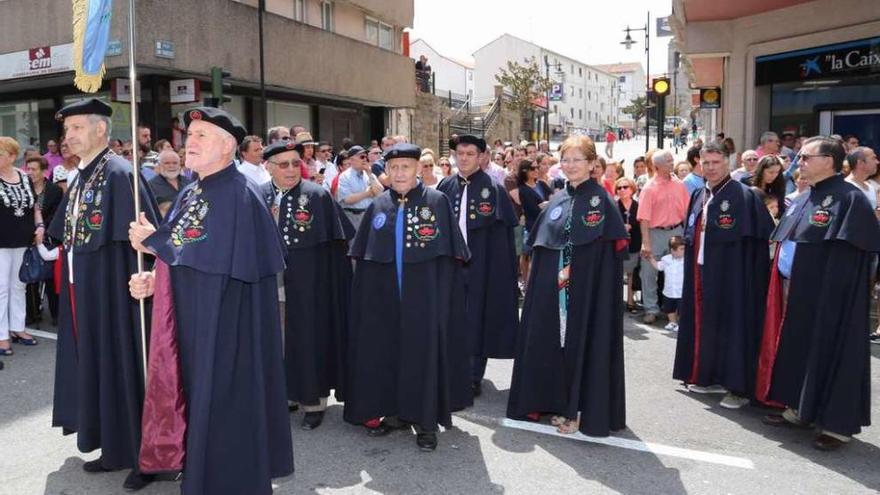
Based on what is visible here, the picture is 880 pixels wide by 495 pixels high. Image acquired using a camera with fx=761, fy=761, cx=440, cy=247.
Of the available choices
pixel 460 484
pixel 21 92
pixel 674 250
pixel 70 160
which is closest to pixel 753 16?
pixel 674 250

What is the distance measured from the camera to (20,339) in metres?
7.86

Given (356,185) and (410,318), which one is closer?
(410,318)

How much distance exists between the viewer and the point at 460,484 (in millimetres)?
4441

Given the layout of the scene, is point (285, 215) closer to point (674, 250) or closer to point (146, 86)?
point (674, 250)

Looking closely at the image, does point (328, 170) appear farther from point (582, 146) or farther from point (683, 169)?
point (582, 146)

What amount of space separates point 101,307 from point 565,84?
298 ft

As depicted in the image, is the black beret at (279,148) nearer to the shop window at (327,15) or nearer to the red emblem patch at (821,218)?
the red emblem patch at (821,218)

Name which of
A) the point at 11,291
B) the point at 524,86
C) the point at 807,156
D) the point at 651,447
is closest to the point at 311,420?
the point at 651,447

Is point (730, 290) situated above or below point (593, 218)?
below

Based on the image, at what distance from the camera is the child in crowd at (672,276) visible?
8430mm

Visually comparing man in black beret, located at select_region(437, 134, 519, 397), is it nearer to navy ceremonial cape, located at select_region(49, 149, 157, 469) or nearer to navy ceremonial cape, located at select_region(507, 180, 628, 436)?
navy ceremonial cape, located at select_region(507, 180, 628, 436)

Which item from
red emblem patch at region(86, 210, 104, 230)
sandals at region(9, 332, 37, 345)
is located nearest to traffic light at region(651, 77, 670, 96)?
sandals at region(9, 332, 37, 345)

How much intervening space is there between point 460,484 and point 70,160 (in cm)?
702

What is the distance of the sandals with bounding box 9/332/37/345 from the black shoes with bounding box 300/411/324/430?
396 cm
